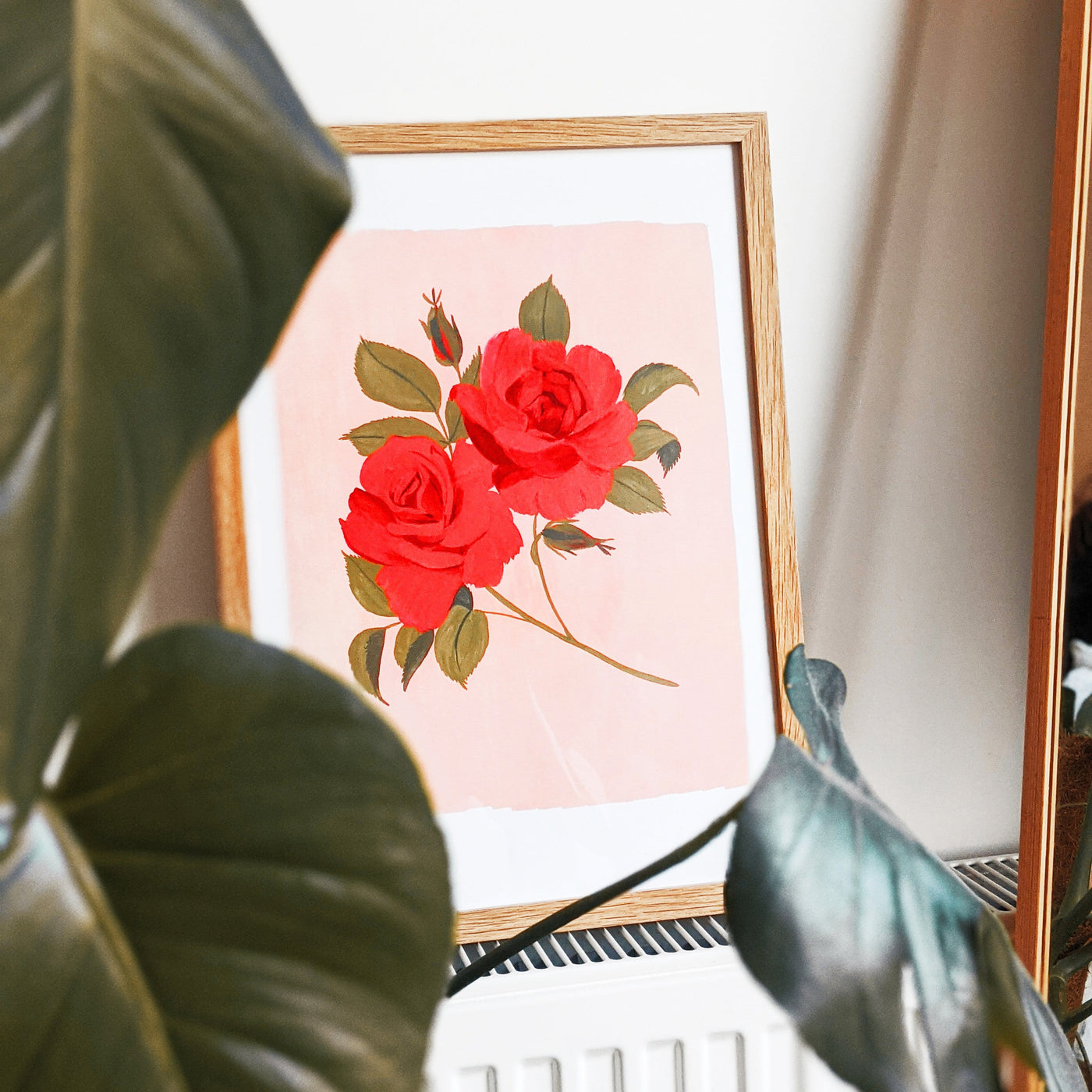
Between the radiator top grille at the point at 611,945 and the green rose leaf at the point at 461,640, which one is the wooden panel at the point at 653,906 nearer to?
the radiator top grille at the point at 611,945

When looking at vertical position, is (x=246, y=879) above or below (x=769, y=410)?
below

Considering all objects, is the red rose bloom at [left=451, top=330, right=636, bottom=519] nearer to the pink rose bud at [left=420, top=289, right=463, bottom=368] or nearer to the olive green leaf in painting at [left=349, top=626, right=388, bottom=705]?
the pink rose bud at [left=420, top=289, right=463, bottom=368]

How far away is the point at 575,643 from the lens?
0.84m

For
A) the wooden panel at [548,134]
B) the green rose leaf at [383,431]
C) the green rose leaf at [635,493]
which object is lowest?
the green rose leaf at [635,493]

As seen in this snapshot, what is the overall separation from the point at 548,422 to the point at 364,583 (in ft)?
0.65

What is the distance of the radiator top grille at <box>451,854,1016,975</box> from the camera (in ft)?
2.68

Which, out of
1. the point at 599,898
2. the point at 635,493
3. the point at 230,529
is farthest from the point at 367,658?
the point at 599,898

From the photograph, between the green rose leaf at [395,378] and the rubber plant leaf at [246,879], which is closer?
the rubber plant leaf at [246,879]

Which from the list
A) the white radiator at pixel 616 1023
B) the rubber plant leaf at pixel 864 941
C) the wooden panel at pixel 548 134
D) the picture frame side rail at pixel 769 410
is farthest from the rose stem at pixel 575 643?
the rubber plant leaf at pixel 864 941

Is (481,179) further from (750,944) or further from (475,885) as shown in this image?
(750,944)

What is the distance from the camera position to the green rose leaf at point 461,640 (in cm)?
82

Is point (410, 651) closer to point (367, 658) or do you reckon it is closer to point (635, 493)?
point (367, 658)

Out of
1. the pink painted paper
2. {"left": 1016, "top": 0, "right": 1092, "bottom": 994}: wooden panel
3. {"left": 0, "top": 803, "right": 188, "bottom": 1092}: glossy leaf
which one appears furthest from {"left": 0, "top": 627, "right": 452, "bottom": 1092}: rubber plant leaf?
{"left": 1016, "top": 0, "right": 1092, "bottom": 994}: wooden panel

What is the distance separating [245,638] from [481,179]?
72 cm
